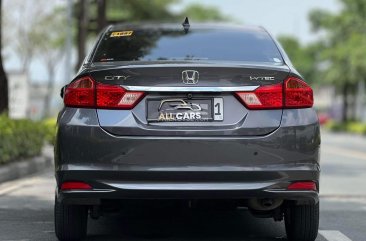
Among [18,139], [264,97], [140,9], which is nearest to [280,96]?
[264,97]

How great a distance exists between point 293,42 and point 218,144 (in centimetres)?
9438

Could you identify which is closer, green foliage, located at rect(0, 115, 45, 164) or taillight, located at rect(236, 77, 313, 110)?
taillight, located at rect(236, 77, 313, 110)

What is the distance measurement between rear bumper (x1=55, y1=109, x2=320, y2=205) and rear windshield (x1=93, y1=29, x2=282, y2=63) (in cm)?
80

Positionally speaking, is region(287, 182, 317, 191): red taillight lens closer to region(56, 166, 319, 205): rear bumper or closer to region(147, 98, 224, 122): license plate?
region(56, 166, 319, 205): rear bumper

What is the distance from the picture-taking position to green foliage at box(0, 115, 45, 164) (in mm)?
10008

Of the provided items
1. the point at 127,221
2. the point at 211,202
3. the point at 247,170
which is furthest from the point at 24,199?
the point at 247,170

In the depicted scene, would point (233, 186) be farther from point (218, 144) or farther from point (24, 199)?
point (24, 199)

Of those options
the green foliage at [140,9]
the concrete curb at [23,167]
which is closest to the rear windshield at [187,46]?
the concrete curb at [23,167]

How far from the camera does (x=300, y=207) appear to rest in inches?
201

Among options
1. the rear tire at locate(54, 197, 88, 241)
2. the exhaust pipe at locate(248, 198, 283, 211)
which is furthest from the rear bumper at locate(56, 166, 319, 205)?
the rear tire at locate(54, 197, 88, 241)

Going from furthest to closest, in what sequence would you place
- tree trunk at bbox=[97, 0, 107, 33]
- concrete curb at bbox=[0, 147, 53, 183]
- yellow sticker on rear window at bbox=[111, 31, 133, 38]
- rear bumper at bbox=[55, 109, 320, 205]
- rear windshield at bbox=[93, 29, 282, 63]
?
tree trunk at bbox=[97, 0, 107, 33] < concrete curb at bbox=[0, 147, 53, 183] < yellow sticker on rear window at bbox=[111, 31, 133, 38] < rear windshield at bbox=[93, 29, 282, 63] < rear bumper at bbox=[55, 109, 320, 205]

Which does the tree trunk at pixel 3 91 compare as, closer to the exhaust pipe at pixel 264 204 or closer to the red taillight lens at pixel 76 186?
the red taillight lens at pixel 76 186

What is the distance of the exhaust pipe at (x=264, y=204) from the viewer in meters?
4.95

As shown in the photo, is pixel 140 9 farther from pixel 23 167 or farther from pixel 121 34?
pixel 121 34
